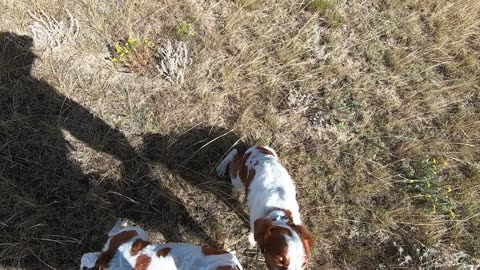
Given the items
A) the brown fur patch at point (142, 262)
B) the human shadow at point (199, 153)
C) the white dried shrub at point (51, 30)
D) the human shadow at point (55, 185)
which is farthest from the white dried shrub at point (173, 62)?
the brown fur patch at point (142, 262)

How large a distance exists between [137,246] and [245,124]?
1784 mm

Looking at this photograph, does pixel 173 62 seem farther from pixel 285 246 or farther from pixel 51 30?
pixel 285 246

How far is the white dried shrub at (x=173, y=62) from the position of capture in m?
4.48

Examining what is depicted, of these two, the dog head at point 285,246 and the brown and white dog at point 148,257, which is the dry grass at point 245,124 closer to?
the brown and white dog at point 148,257

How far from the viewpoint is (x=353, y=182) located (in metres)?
4.32

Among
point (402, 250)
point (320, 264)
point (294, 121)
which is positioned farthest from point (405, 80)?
point (320, 264)

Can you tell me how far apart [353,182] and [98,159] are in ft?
8.58

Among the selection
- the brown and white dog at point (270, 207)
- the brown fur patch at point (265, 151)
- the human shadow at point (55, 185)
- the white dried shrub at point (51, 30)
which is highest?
the white dried shrub at point (51, 30)

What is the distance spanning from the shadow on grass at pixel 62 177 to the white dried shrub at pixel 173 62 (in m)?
0.64

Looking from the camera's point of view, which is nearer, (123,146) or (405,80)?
(123,146)

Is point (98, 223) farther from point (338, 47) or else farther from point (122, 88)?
point (338, 47)

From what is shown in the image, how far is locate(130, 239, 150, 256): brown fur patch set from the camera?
3164mm

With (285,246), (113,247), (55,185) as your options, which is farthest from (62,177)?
(285,246)

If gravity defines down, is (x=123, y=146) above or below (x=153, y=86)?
below
